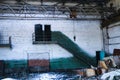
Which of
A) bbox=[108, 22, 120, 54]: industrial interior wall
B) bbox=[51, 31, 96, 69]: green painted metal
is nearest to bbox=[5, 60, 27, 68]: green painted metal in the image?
bbox=[51, 31, 96, 69]: green painted metal

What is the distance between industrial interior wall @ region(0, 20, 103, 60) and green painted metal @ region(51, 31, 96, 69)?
0.22 m

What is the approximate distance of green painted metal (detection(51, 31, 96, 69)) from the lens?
1734cm

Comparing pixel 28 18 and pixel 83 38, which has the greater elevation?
pixel 28 18

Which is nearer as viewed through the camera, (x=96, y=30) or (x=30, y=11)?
(x=30, y=11)

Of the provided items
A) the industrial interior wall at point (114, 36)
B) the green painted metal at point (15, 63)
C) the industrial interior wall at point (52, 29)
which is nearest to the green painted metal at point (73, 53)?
the industrial interior wall at point (52, 29)

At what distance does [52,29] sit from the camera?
17406 millimetres

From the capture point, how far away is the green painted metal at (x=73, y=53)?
1734 cm

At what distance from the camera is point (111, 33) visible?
17.2m

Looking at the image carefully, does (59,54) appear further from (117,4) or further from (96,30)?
(117,4)

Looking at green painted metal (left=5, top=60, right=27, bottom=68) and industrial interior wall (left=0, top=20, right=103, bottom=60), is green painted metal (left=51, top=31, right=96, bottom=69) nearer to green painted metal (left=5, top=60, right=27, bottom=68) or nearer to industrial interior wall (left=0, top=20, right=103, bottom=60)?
industrial interior wall (left=0, top=20, right=103, bottom=60)

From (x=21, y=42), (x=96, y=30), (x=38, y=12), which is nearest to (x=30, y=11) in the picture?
(x=38, y=12)

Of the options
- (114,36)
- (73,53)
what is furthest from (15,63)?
(114,36)

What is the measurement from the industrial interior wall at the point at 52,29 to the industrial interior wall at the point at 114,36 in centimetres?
92

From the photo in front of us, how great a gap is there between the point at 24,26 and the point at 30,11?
1.48m
